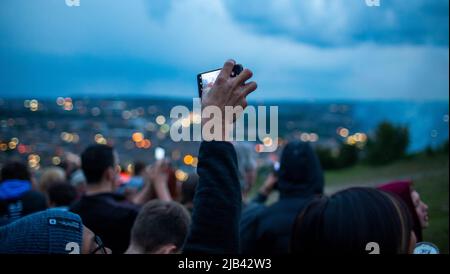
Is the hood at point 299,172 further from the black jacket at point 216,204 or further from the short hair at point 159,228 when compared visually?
the black jacket at point 216,204

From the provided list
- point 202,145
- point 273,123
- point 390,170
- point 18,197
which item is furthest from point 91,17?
point 390,170

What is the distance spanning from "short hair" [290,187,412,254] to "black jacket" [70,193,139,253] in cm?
180

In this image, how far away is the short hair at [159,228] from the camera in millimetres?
2457

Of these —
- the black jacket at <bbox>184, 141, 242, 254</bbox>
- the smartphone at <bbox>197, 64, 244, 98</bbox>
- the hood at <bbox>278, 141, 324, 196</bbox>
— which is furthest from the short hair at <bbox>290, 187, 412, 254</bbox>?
the hood at <bbox>278, 141, 324, 196</bbox>

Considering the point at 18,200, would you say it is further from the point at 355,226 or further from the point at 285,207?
the point at 355,226

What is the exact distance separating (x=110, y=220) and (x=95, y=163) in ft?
2.39

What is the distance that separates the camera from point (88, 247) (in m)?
1.86

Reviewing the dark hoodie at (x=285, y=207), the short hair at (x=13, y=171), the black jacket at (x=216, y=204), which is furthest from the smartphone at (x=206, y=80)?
the short hair at (x=13, y=171)

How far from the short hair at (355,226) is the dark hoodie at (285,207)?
1368 millimetres

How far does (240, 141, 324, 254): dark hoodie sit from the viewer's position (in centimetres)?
310

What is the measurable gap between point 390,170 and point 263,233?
85.4 inches

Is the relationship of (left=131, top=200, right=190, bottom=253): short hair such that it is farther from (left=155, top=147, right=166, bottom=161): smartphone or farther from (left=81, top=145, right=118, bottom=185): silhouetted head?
(left=155, top=147, right=166, bottom=161): smartphone

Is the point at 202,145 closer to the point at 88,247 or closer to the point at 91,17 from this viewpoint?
the point at 88,247

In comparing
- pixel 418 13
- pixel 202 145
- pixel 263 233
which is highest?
pixel 418 13
